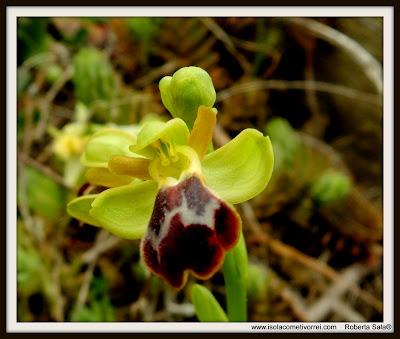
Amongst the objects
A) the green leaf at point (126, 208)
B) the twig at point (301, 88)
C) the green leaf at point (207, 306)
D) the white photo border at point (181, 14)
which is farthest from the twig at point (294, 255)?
the green leaf at point (126, 208)

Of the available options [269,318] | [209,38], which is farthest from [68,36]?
[269,318]

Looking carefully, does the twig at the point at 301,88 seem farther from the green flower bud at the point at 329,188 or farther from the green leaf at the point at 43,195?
the green leaf at the point at 43,195

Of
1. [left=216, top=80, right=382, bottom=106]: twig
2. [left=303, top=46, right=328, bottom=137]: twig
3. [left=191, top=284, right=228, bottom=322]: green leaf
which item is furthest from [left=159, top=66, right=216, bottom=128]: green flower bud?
[left=303, top=46, right=328, bottom=137]: twig

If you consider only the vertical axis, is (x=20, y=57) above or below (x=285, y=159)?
above

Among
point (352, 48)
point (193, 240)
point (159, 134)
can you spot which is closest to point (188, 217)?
point (193, 240)

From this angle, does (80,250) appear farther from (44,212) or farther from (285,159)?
(285,159)

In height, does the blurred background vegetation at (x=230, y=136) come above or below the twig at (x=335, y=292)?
above

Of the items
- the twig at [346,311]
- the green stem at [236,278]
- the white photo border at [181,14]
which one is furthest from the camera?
the twig at [346,311]

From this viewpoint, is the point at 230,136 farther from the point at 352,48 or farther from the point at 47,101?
the point at 47,101
